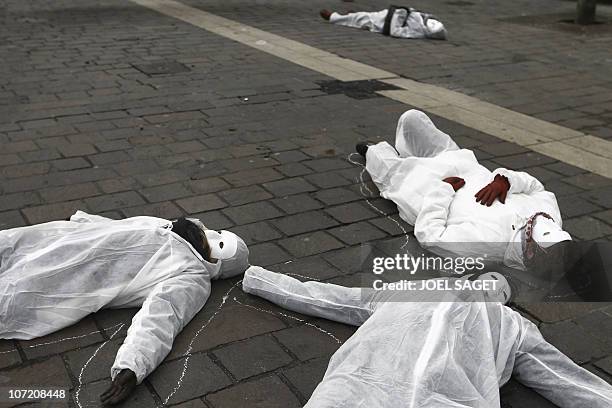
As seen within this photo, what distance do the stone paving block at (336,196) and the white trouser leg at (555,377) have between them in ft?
5.65

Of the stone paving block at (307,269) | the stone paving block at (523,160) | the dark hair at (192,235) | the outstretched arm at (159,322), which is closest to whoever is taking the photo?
the outstretched arm at (159,322)

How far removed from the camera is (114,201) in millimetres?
4062

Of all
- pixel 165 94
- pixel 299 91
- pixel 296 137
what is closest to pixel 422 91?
pixel 299 91

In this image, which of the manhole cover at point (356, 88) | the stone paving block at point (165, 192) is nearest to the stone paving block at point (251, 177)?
the stone paving block at point (165, 192)

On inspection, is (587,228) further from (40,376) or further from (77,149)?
(77,149)

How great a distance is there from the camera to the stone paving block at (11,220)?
12.2ft

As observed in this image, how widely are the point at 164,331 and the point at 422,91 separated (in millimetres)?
4358

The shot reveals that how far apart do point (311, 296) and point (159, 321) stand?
2.10ft

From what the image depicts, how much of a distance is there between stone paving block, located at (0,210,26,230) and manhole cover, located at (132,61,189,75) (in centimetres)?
334

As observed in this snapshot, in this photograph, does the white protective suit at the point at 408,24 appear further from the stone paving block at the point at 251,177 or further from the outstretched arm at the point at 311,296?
the outstretched arm at the point at 311,296

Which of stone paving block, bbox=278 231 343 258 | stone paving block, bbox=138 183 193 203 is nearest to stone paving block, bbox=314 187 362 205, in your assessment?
stone paving block, bbox=278 231 343 258

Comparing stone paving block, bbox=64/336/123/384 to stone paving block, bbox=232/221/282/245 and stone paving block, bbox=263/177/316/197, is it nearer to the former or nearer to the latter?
stone paving block, bbox=232/221/282/245

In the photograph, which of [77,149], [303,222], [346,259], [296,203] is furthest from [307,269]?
[77,149]

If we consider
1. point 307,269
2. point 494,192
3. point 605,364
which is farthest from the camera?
point 494,192
